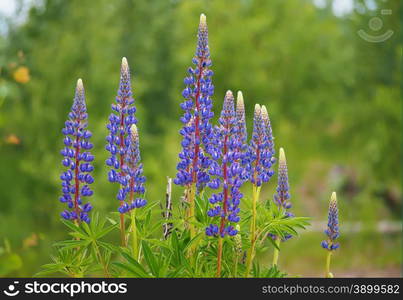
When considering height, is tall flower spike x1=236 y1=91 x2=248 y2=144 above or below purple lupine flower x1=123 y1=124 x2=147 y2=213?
above

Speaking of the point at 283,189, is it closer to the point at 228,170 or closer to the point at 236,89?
the point at 228,170

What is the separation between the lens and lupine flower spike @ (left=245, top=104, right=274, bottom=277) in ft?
6.72

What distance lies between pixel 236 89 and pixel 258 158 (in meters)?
15.3

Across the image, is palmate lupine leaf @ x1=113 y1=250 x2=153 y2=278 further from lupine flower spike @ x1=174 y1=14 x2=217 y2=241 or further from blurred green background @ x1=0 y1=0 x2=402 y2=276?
blurred green background @ x1=0 y1=0 x2=402 y2=276

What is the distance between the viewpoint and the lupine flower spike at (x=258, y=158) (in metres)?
2.05

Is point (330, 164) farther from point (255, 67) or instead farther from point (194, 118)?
point (194, 118)

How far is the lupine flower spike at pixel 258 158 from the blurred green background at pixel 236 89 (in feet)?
18.0

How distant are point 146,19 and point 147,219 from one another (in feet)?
57.1

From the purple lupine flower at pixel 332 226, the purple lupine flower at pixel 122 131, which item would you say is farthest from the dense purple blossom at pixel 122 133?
the purple lupine flower at pixel 332 226

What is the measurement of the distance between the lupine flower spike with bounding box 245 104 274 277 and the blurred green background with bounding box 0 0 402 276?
5.49m

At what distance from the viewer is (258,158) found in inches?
81.4

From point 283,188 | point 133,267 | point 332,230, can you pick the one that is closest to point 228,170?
point 283,188

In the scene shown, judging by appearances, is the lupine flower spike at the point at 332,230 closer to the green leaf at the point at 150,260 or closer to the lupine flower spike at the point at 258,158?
the lupine flower spike at the point at 258,158

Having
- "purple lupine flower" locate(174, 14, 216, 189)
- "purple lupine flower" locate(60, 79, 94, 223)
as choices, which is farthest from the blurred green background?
"purple lupine flower" locate(174, 14, 216, 189)
